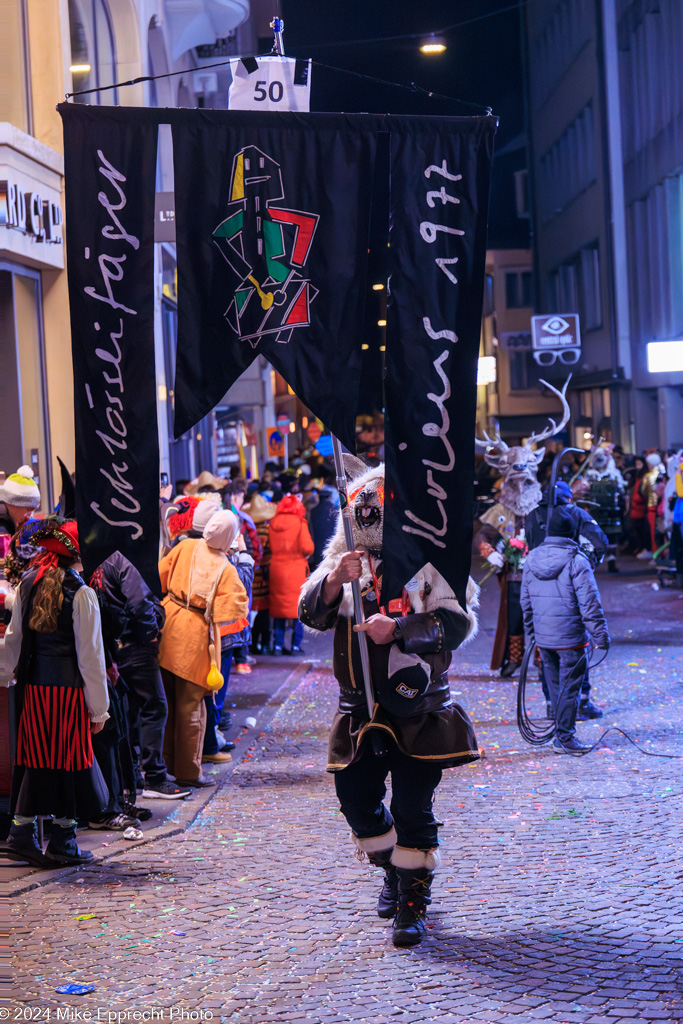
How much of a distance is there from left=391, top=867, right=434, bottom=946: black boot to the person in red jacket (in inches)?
339

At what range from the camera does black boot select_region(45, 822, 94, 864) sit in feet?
20.8

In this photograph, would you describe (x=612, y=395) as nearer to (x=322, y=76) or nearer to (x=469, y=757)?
(x=322, y=76)

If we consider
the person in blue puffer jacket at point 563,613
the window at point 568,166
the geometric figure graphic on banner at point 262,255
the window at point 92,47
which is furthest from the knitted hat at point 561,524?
the window at point 568,166

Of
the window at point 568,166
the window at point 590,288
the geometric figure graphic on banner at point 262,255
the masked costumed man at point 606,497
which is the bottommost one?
the masked costumed man at point 606,497

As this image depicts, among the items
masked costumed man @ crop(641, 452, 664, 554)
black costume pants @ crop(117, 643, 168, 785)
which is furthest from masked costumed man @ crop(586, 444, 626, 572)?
black costume pants @ crop(117, 643, 168, 785)

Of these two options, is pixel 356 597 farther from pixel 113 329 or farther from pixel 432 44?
pixel 432 44

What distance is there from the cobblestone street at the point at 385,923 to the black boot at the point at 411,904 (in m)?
0.06

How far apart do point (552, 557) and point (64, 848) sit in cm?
407

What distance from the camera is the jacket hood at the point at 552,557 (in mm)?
8719

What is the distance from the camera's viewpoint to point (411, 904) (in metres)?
5.11

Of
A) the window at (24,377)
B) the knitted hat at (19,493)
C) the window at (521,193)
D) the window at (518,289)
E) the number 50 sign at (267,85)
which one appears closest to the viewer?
the number 50 sign at (267,85)

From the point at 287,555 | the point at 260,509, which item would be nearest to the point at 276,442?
the point at 260,509

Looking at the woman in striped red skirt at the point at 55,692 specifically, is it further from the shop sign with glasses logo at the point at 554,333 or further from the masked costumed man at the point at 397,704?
the shop sign with glasses logo at the point at 554,333

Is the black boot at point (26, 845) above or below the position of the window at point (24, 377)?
below
